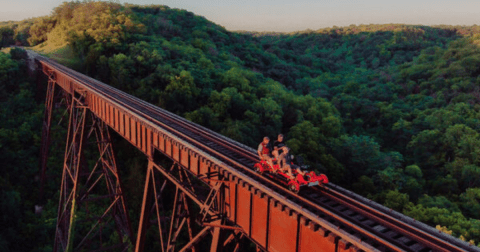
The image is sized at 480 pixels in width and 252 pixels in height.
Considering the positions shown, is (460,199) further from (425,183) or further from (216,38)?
(216,38)

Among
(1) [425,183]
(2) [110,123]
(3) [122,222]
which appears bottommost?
(1) [425,183]

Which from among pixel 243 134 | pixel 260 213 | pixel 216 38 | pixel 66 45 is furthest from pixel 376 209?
pixel 216 38

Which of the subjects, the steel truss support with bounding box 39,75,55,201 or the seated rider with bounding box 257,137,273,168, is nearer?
the seated rider with bounding box 257,137,273,168

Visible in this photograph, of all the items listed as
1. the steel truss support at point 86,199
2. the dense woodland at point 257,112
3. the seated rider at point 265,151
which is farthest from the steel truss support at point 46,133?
the seated rider at point 265,151

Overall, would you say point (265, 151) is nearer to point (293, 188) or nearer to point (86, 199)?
point (293, 188)

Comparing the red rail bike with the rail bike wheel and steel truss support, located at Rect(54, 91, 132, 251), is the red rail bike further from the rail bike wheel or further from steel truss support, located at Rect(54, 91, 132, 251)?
steel truss support, located at Rect(54, 91, 132, 251)

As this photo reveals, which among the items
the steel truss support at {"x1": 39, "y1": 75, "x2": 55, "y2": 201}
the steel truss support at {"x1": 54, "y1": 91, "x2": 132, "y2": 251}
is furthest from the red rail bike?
the steel truss support at {"x1": 39, "y1": 75, "x2": 55, "y2": 201}

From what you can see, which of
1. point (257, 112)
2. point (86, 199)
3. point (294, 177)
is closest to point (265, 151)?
point (294, 177)

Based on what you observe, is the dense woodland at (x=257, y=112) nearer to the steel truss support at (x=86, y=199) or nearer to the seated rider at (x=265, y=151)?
the steel truss support at (x=86, y=199)
